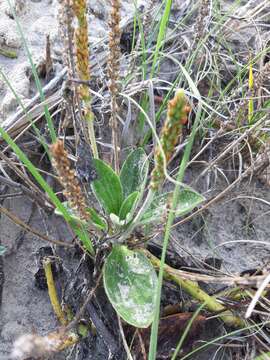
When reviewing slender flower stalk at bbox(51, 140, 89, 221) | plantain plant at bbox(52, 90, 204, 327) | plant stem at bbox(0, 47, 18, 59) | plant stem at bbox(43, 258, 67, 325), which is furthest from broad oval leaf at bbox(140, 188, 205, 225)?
plant stem at bbox(0, 47, 18, 59)

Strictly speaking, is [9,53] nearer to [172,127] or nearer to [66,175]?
[66,175]

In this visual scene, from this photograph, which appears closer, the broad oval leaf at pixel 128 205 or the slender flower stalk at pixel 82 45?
the slender flower stalk at pixel 82 45

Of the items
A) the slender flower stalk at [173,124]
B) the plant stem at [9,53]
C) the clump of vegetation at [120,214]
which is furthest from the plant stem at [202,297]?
the plant stem at [9,53]

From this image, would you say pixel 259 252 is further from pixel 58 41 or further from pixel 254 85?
pixel 58 41

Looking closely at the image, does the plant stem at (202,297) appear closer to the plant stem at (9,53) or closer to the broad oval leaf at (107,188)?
the broad oval leaf at (107,188)

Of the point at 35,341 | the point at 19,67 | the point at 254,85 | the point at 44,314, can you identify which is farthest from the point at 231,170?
the point at 35,341

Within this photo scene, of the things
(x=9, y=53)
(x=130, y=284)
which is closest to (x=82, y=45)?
(x=130, y=284)

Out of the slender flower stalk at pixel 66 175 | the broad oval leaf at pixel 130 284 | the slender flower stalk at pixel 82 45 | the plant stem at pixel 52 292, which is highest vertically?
the slender flower stalk at pixel 82 45
